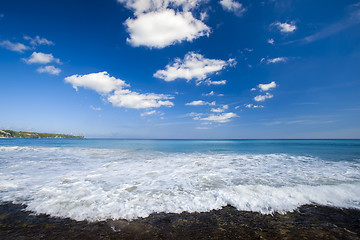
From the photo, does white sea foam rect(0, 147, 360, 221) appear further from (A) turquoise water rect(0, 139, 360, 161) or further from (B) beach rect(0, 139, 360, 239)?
(A) turquoise water rect(0, 139, 360, 161)

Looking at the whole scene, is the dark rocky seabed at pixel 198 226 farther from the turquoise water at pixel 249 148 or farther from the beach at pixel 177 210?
the turquoise water at pixel 249 148

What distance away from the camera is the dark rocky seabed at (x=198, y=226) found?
146 inches

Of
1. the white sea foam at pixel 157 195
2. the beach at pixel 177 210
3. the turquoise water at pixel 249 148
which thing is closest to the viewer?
the beach at pixel 177 210

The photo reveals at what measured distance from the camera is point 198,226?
4129mm

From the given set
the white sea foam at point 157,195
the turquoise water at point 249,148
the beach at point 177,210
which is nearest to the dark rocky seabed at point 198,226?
the beach at point 177,210

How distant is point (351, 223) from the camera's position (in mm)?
4266

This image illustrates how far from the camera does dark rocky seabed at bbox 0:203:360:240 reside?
3.72 metres

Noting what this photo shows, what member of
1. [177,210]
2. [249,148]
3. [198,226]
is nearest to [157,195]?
[177,210]

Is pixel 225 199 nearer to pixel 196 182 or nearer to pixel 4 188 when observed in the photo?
pixel 196 182

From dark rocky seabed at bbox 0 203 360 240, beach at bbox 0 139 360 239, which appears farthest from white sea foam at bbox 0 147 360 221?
dark rocky seabed at bbox 0 203 360 240

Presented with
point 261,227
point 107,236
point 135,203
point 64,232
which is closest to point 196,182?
point 135,203

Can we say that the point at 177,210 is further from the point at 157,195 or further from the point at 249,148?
the point at 249,148

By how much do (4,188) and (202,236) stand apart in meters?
8.62

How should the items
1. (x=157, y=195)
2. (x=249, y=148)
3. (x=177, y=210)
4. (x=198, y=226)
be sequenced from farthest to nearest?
1. (x=249, y=148)
2. (x=157, y=195)
3. (x=177, y=210)
4. (x=198, y=226)
